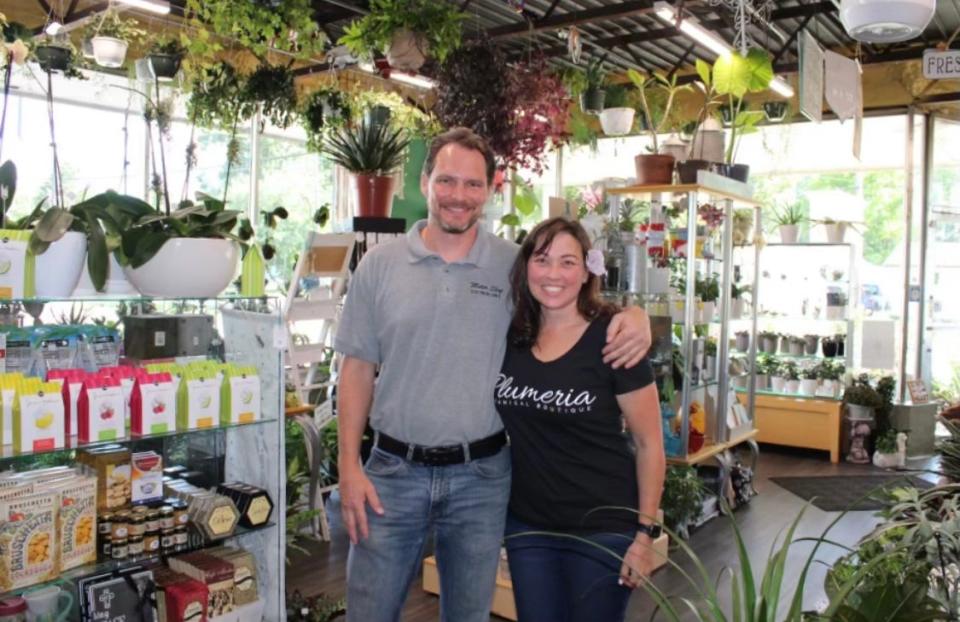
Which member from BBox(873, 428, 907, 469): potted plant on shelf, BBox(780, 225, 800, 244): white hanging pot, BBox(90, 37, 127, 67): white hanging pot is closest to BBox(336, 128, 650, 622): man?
BBox(90, 37, 127, 67): white hanging pot

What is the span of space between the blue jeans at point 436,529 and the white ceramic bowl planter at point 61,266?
0.94 m

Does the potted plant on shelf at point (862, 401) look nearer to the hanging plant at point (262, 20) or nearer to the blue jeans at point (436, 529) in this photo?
the hanging plant at point (262, 20)

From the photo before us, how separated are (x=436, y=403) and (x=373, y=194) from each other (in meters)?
2.86

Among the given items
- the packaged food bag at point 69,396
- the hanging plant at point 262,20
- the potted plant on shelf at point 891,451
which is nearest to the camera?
the packaged food bag at point 69,396

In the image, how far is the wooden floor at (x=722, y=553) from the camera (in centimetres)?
401

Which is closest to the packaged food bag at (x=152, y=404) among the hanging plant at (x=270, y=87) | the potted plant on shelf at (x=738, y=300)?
the hanging plant at (x=270, y=87)

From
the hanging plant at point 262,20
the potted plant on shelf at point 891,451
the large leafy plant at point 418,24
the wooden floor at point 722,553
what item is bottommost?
the wooden floor at point 722,553

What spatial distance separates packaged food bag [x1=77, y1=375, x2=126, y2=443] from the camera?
7.03ft

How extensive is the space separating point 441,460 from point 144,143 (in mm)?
6607

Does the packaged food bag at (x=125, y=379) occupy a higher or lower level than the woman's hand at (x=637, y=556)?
higher

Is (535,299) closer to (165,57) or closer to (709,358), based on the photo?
(709,358)

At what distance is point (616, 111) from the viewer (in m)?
7.31

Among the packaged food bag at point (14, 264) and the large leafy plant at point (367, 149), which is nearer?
the packaged food bag at point (14, 264)

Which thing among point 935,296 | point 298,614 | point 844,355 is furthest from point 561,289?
point 935,296
